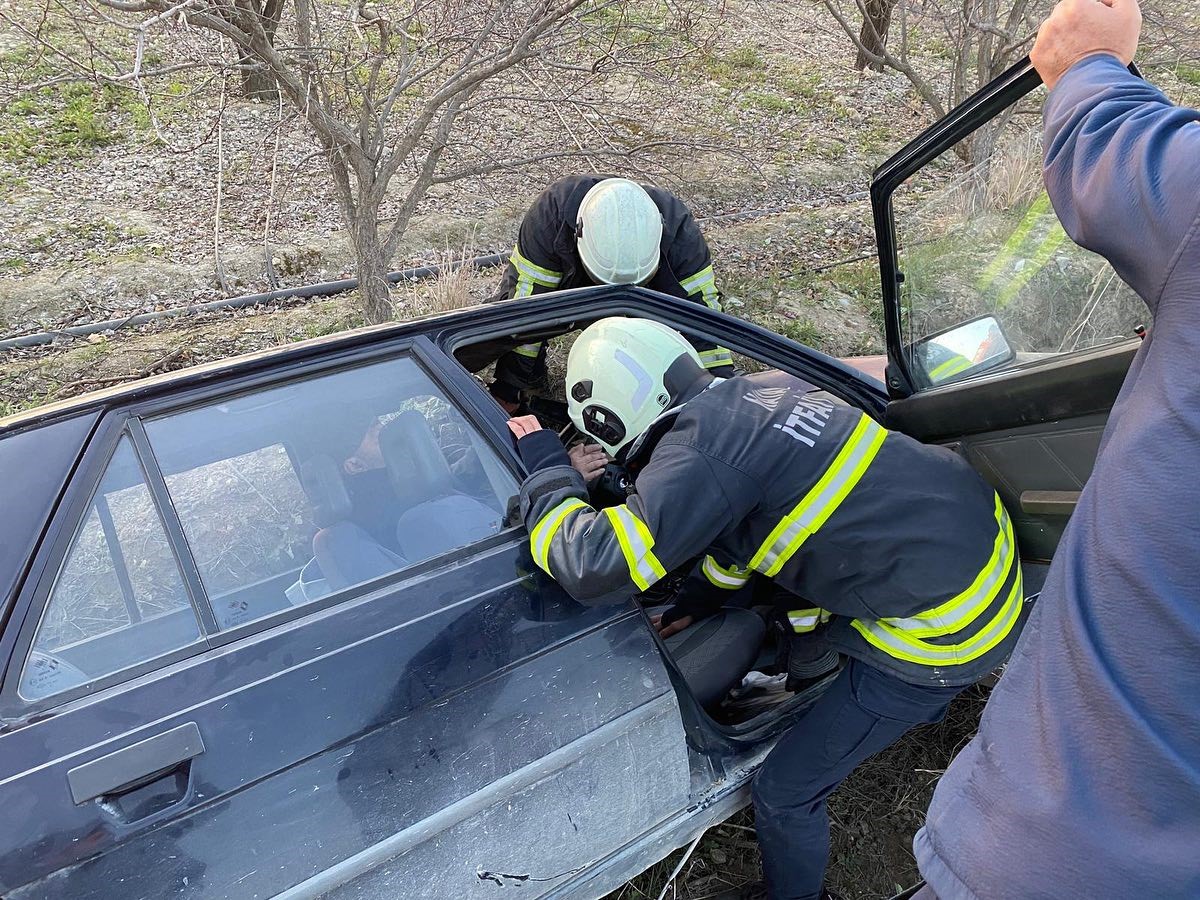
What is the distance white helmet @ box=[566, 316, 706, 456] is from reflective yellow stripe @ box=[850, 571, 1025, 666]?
0.71 metres

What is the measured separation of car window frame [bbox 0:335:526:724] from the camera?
1.42 metres

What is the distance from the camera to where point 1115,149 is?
1.14m

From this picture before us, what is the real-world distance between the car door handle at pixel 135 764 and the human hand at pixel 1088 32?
1.88 m

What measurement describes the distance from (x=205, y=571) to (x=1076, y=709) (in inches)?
58.7

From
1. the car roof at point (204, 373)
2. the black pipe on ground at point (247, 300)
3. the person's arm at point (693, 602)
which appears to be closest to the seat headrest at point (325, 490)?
the car roof at point (204, 373)

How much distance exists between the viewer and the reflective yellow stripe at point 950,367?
2266mm

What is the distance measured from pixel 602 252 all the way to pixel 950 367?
1.30 meters

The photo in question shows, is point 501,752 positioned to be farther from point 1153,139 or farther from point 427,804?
point 1153,139

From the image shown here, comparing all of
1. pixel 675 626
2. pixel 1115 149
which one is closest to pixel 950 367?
pixel 675 626

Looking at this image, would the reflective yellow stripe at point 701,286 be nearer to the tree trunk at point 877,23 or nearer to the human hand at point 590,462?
the human hand at point 590,462

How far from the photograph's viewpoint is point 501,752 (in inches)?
62.5

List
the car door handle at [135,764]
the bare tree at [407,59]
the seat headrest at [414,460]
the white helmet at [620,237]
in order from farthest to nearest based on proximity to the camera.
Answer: the bare tree at [407,59]
the white helmet at [620,237]
the seat headrest at [414,460]
the car door handle at [135,764]

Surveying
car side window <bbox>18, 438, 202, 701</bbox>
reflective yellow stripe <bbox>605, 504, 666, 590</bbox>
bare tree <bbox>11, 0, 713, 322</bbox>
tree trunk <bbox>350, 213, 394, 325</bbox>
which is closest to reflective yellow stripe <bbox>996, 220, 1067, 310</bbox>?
reflective yellow stripe <bbox>605, 504, 666, 590</bbox>

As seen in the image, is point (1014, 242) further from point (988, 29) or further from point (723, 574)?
point (988, 29)
